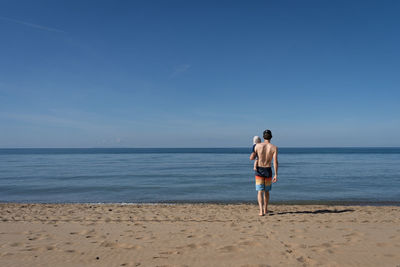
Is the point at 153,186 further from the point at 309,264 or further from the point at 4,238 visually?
the point at 309,264

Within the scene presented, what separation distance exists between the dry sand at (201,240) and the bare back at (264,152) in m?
1.47

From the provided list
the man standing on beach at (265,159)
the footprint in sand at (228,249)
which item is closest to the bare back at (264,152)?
the man standing on beach at (265,159)

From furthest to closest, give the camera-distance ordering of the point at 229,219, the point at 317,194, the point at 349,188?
the point at 349,188 → the point at 317,194 → the point at 229,219

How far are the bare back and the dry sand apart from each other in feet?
4.82

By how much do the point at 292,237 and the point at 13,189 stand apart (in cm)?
1574

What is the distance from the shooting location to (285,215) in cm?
727

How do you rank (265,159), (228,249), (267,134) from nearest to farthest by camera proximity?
1. (228,249)
2. (267,134)
3. (265,159)

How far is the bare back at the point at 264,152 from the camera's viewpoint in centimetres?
672

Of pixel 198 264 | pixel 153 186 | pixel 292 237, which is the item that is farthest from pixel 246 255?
pixel 153 186

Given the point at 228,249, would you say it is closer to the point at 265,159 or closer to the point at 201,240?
the point at 201,240

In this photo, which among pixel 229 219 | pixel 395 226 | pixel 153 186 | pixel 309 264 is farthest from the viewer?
pixel 153 186

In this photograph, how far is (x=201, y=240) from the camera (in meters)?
4.87

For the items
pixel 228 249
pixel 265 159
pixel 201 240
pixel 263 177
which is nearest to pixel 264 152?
pixel 265 159

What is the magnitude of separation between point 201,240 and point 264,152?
2950 millimetres
